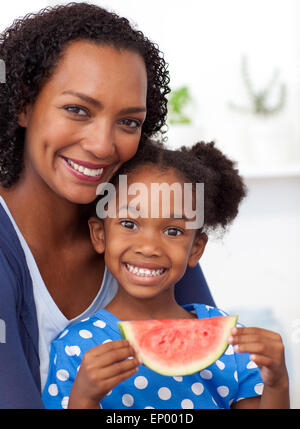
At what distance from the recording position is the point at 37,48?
1.34 meters

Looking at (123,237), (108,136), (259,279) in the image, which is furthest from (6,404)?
(259,279)

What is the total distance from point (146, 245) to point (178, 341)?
0.22m

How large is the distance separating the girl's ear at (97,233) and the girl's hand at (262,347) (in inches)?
17.3

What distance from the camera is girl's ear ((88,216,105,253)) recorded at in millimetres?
1474

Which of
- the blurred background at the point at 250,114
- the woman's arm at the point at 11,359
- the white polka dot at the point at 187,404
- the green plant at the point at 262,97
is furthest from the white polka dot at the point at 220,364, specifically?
the green plant at the point at 262,97

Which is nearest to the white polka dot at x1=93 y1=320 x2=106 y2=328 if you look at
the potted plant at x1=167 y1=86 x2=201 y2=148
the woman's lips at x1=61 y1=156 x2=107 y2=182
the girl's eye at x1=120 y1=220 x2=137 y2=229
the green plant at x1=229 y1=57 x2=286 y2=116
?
the girl's eye at x1=120 y1=220 x2=137 y2=229

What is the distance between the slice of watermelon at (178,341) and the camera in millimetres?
1200

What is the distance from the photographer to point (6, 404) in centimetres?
113

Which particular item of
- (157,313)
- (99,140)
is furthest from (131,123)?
(157,313)

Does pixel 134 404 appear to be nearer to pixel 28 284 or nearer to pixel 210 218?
pixel 28 284

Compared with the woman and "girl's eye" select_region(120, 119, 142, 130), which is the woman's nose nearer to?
the woman

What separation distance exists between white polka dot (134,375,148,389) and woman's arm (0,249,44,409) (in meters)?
0.23

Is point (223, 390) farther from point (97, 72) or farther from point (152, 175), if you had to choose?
point (97, 72)

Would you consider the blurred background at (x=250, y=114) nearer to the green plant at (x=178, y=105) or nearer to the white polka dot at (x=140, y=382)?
the green plant at (x=178, y=105)
